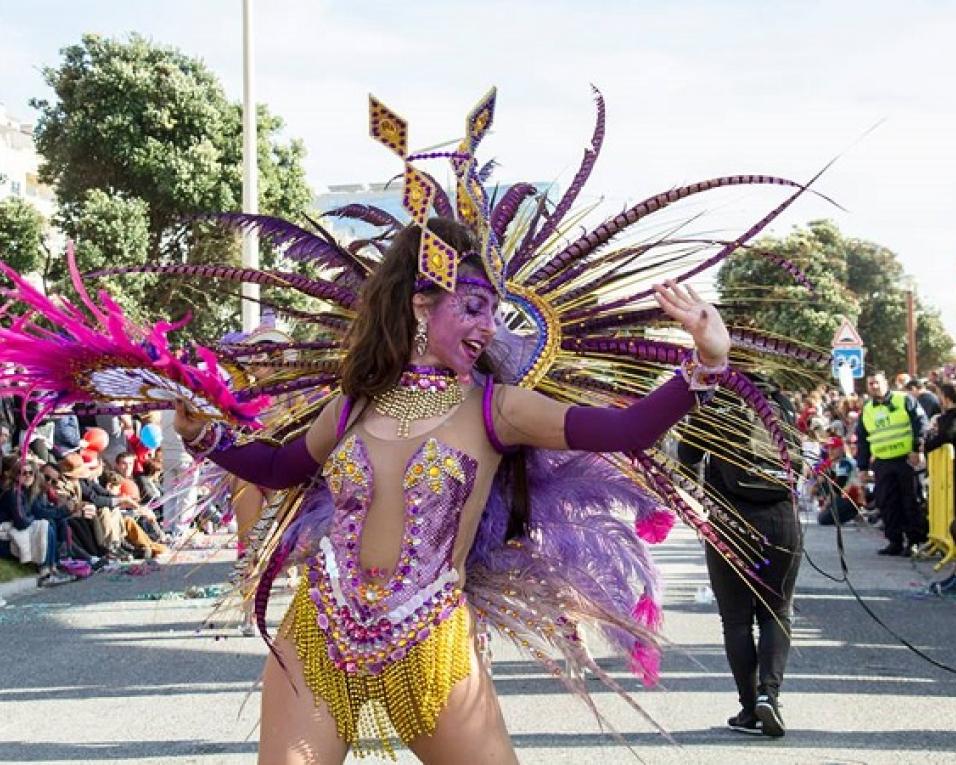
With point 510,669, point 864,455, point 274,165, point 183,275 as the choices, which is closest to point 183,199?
point 274,165

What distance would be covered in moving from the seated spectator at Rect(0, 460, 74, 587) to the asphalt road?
4.10 ft

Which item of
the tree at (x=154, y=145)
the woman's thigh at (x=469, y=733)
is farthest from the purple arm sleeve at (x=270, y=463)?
the tree at (x=154, y=145)

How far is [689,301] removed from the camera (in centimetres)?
310

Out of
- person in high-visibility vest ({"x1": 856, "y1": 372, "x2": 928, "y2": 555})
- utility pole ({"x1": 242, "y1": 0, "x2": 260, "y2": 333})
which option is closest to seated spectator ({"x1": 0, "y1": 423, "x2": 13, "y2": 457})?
utility pole ({"x1": 242, "y1": 0, "x2": 260, "y2": 333})

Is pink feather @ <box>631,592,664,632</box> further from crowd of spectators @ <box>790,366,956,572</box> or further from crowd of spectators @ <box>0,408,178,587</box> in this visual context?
crowd of spectators @ <box>0,408,178,587</box>

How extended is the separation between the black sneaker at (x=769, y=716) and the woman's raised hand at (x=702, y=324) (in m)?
3.27

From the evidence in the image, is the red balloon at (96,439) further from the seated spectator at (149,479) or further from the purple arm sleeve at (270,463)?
the purple arm sleeve at (270,463)

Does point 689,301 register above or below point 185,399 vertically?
above

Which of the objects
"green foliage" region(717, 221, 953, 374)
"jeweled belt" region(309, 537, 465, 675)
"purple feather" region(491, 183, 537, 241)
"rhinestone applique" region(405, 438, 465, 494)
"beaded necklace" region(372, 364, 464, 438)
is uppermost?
"purple feather" region(491, 183, 537, 241)

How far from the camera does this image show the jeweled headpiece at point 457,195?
133 inches

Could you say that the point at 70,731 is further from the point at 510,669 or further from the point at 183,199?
the point at 183,199

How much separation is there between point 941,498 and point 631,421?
10353 millimetres

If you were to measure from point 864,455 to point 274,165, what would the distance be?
12451 mm

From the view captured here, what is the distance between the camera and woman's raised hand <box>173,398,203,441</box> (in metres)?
3.59
